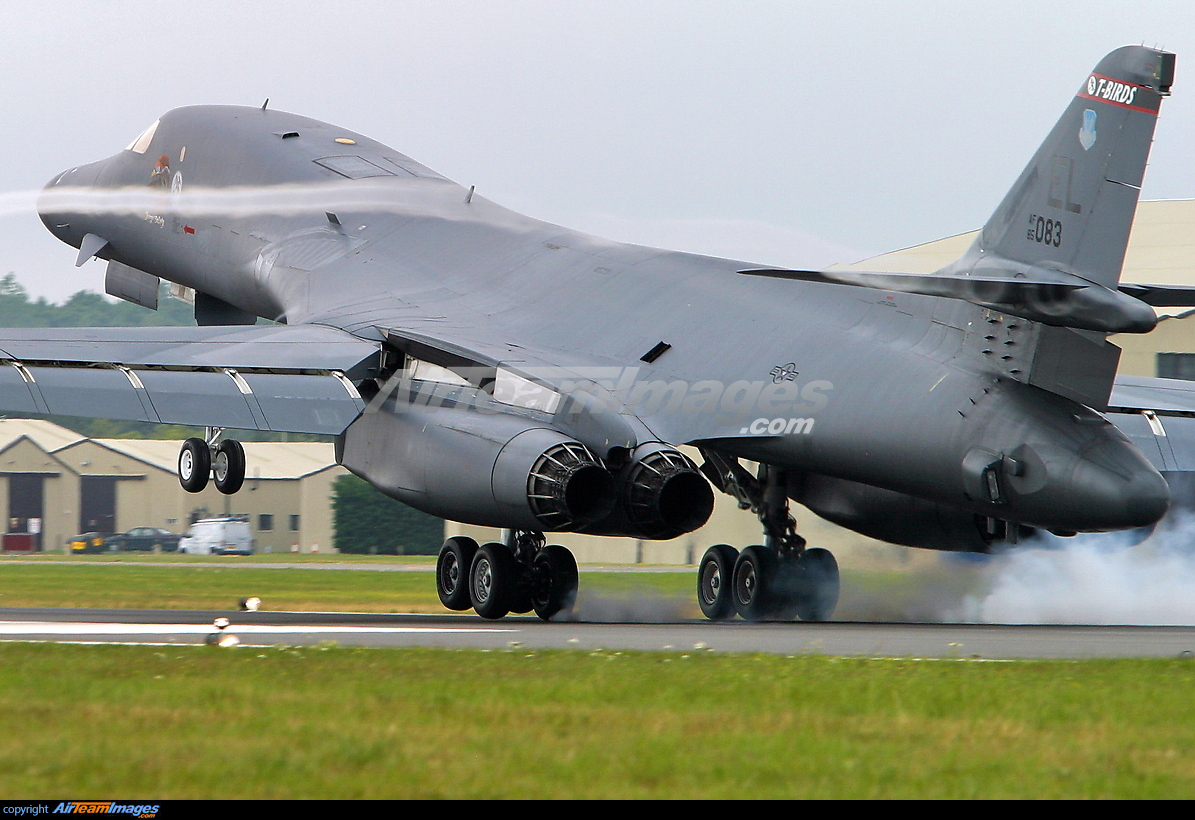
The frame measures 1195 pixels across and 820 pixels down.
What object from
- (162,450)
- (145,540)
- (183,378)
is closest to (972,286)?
(183,378)

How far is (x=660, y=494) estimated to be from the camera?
17.4 metres

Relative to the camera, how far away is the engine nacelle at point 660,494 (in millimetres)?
17406

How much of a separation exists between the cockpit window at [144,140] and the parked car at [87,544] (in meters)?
32.9

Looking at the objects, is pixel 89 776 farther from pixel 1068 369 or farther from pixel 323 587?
pixel 323 587

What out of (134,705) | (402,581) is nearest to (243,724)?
(134,705)

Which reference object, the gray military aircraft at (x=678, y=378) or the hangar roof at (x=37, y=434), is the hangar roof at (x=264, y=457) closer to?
the hangar roof at (x=37, y=434)

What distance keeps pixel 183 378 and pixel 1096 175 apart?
10583 millimetres

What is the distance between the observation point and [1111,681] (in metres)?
10.6

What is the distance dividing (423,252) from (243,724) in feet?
50.6

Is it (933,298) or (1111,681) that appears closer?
(1111,681)

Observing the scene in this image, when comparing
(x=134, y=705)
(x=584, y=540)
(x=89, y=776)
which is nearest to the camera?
(x=89, y=776)

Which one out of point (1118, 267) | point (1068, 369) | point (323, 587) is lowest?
point (323, 587)

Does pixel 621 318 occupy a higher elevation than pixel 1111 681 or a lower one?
higher

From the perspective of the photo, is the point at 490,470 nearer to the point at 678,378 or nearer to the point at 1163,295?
the point at 678,378
